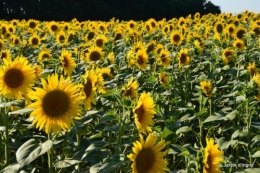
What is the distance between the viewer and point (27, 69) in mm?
2898

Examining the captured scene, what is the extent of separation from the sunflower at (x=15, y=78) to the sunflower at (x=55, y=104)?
20.0 inches

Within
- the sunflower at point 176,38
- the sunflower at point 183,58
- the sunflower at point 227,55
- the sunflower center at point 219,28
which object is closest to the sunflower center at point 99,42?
the sunflower at point 183,58

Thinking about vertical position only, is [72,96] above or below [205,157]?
above

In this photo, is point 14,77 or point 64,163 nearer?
point 64,163

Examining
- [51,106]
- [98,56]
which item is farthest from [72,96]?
[98,56]

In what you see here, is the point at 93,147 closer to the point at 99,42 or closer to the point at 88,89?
the point at 88,89

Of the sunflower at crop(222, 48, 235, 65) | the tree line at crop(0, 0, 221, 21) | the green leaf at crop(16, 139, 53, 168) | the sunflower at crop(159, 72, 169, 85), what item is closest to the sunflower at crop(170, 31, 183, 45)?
the sunflower at crop(222, 48, 235, 65)

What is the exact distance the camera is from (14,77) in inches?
113

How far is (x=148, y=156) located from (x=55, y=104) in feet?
1.78

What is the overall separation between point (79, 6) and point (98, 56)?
24.1m

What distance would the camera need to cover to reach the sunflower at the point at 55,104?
2360mm

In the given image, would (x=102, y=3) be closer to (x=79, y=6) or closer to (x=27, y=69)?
(x=79, y=6)

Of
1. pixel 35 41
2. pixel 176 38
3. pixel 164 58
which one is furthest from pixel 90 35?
pixel 164 58

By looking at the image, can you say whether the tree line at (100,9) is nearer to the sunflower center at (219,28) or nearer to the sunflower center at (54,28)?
the sunflower center at (54,28)
